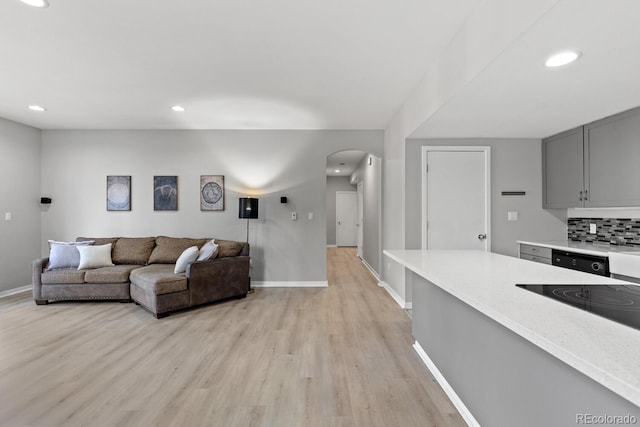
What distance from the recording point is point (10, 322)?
10.8 ft

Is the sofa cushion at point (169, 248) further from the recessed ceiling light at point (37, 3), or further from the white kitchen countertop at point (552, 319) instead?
the white kitchen countertop at point (552, 319)

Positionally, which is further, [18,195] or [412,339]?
[18,195]

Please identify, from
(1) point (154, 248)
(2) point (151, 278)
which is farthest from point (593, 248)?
(1) point (154, 248)

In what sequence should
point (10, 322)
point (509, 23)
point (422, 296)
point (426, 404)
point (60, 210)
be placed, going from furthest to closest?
1. point (60, 210)
2. point (10, 322)
3. point (422, 296)
4. point (426, 404)
5. point (509, 23)

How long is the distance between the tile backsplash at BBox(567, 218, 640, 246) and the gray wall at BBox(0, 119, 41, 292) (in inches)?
306

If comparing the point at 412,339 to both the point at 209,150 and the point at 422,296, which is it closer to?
the point at 422,296

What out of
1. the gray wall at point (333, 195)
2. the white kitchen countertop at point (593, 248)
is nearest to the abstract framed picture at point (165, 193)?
the white kitchen countertop at point (593, 248)

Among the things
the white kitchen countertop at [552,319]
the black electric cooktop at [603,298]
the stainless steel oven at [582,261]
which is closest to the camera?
the white kitchen countertop at [552,319]

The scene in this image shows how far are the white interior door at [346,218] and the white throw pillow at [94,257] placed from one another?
285 inches

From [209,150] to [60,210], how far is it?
2.63 metres

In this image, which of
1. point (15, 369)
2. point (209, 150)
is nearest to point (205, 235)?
point (209, 150)

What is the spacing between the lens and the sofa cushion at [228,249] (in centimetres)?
425

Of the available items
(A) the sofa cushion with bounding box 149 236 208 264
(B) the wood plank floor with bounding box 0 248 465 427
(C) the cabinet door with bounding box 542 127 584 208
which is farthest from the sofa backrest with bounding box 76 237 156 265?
(C) the cabinet door with bounding box 542 127 584 208

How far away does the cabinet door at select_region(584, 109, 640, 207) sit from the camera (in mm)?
2715
